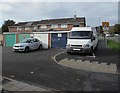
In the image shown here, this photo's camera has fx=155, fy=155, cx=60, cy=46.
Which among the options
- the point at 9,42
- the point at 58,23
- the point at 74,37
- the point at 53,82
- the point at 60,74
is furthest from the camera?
the point at 58,23

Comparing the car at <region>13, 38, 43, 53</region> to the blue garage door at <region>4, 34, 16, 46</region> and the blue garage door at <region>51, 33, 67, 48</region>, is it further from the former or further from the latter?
the blue garage door at <region>4, 34, 16, 46</region>

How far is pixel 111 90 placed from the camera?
543cm

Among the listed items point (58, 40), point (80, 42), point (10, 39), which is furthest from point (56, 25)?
point (80, 42)

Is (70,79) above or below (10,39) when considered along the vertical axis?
below

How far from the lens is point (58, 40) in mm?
20984

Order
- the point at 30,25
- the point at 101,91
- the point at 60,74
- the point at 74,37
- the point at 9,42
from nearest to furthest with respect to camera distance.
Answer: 1. the point at 101,91
2. the point at 60,74
3. the point at 74,37
4. the point at 9,42
5. the point at 30,25

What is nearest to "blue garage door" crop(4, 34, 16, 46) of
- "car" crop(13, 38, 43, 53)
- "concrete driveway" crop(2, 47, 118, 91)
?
"car" crop(13, 38, 43, 53)

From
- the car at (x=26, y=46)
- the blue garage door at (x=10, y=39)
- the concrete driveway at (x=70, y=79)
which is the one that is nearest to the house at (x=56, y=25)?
the blue garage door at (x=10, y=39)

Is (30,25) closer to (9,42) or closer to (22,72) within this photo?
(9,42)

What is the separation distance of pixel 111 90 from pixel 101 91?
0.38 metres

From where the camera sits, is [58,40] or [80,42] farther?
[58,40]

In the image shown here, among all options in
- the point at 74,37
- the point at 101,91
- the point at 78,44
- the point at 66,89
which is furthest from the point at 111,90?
the point at 74,37

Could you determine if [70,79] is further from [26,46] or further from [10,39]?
[10,39]

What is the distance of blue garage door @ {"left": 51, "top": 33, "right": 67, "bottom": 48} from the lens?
20.6 metres
